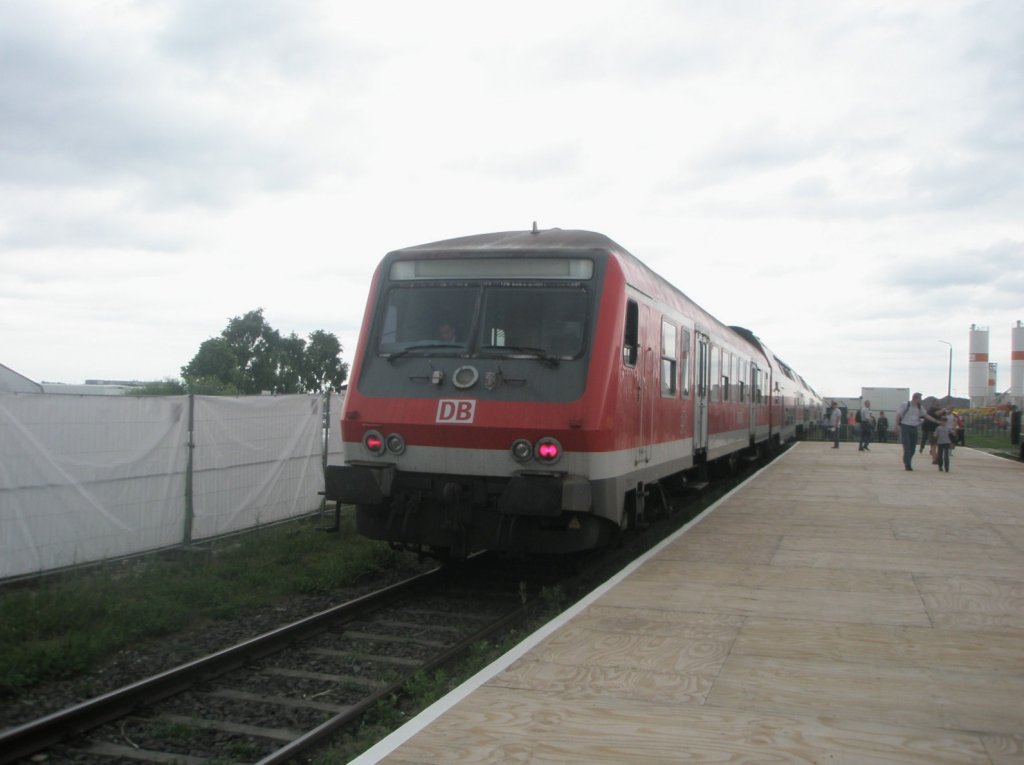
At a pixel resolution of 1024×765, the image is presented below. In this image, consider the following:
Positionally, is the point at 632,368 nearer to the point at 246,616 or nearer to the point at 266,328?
the point at 246,616

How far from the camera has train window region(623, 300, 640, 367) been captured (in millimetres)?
8703

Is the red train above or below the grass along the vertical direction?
above

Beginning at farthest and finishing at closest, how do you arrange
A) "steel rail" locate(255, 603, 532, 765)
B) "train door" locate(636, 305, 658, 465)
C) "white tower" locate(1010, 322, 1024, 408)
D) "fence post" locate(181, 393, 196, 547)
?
"white tower" locate(1010, 322, 1024, 408), "fence post" locate(181, 393, 196, 547), "train door" locate(636, 305, 658, 465), "steel rail" locate(255, 603, 532, 765)

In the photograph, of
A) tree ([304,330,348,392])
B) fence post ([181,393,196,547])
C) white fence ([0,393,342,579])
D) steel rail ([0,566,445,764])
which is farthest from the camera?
tree ([304,330,348,392])

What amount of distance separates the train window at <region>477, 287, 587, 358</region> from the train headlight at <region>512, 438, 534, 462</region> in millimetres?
822

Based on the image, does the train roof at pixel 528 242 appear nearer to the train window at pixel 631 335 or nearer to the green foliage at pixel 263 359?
the train window at pixel 631 335

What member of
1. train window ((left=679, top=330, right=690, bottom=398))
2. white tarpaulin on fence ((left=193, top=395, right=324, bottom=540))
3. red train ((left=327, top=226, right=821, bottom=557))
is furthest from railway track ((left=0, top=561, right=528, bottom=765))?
train window ((left=679, top=330, right=690, bottom=398))

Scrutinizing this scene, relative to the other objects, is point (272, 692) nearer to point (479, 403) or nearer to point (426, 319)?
point (479, 403)

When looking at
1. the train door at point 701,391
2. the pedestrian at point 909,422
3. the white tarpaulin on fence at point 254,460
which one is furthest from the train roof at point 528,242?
the pedestrian at point 909,422

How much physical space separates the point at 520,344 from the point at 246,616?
3213mm

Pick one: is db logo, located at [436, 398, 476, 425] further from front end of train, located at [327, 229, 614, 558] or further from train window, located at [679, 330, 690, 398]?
train window, located at [679, 330, 690, 398]

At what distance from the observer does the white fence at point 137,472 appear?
27.7 feet

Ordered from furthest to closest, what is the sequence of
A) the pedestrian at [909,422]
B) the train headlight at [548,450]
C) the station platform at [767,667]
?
the pedestrian at [909,422], the train headlight at [548,450], the station platform at [767,667]

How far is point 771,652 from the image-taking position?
5668 millimetres
